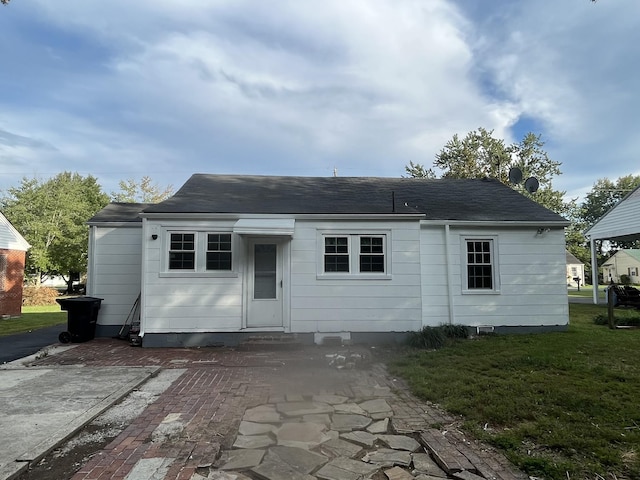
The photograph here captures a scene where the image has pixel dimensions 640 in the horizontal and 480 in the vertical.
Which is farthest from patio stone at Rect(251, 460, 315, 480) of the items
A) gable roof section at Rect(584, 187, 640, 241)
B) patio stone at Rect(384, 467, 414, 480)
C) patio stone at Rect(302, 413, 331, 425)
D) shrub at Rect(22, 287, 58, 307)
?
shrub at Rect(22, 287, 58, 307)

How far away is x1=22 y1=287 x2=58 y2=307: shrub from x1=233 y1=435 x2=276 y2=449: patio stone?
24.5m

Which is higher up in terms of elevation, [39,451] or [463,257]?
[463,257]

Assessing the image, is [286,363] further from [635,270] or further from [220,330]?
[635,270]

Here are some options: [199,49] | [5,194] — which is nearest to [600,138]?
[199,49]

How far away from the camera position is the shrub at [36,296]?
2170 centimetres

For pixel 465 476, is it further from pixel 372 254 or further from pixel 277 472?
pixel 372 254

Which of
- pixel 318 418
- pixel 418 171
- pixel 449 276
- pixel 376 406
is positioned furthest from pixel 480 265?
pixel 418 171

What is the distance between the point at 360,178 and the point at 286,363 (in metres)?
7.57

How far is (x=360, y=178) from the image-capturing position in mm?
12609

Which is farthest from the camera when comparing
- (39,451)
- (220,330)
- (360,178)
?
(360,178)

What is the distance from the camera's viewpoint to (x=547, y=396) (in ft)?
14.8

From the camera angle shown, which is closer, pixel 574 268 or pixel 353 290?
pixel 353 290

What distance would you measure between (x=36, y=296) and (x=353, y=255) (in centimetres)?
2268

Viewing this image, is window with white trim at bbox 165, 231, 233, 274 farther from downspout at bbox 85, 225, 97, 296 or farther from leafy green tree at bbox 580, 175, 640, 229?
leafy green tree at bbox 580, 175, 640, 229
